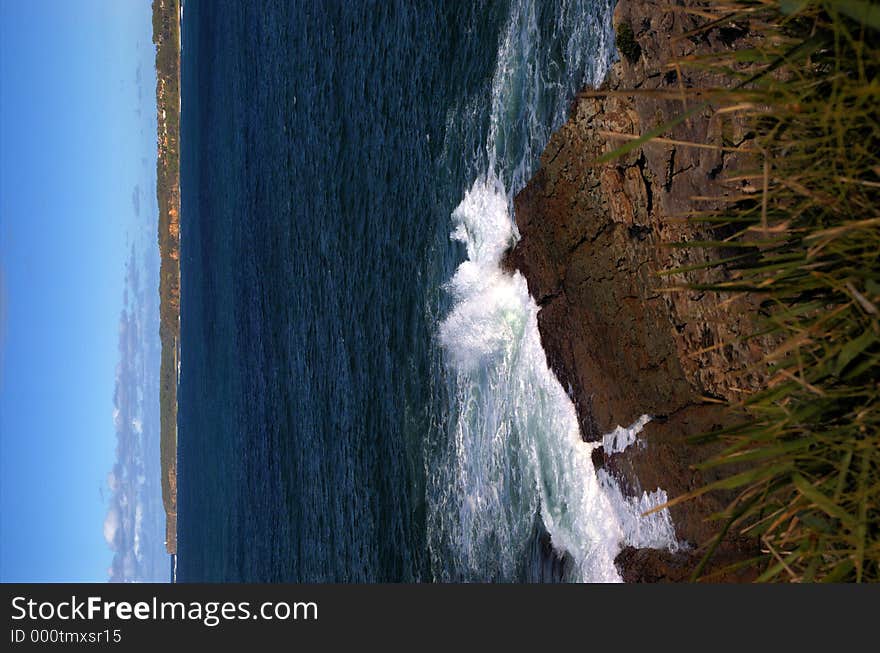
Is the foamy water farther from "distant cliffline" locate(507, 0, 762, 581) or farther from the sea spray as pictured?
"distant cliffline" locate(507, 0, 762, 581)

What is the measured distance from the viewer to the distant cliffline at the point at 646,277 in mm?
9023

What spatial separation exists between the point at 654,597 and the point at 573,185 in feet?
27.8

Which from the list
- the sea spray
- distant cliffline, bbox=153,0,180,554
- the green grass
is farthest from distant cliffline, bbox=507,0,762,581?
distant cliffline, bbox=153,0,180,554

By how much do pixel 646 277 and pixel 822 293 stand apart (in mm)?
6112

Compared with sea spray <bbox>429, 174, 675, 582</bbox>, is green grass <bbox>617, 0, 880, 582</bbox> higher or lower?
lower

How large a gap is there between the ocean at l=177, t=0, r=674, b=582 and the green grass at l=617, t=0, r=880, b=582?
6.60 meters

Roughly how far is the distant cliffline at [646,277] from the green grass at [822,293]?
2726mm

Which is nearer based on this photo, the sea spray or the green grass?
the green grass

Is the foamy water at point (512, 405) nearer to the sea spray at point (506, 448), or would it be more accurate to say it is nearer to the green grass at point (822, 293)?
the sea spray at point (506, 448)

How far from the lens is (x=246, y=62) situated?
1718 inches

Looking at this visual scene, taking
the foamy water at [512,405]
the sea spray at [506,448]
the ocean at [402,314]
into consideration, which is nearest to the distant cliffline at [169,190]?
the ocean at [402,314]

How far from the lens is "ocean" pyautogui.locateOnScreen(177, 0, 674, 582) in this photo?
15.4 m

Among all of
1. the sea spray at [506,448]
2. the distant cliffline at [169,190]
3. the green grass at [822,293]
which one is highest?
the distant cliffline at [169,190]

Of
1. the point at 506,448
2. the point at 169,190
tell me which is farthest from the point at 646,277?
the point at 169,190
